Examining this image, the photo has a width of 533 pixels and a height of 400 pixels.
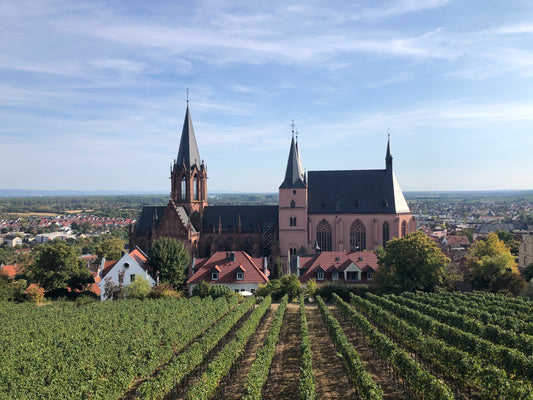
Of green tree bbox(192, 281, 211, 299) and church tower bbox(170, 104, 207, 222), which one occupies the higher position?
church tower bbox(170, 104, 207, 222)

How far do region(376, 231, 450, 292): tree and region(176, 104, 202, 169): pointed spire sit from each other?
3835 centimetres

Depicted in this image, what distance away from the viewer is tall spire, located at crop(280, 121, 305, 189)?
246ft

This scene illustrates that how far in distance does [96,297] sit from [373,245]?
4461 centimetres

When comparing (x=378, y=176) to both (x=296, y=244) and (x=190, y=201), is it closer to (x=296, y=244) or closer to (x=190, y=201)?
(x=296, y=244)

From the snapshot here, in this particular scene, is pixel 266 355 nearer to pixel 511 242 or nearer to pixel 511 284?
pixel 511 284

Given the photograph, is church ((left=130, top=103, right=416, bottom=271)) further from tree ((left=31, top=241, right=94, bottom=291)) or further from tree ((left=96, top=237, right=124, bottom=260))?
tree ((left=31, top=241, right=94, bottom=291))

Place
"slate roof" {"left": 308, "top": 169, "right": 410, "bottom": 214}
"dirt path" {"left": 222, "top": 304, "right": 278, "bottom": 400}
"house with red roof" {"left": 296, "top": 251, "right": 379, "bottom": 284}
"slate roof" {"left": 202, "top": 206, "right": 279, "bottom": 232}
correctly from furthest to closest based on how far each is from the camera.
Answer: "slate roof" {"left": 202, "top": 206, "right": 279, "bottom": 232}, "slate roof" {"left": 308, "top": 169, "right": 410, "bottom": 214}, "house with red roof" {"left": 296, "top": 251, "right": 379, "bottom": 284}, "dirt path" {"left": 222, "top": 304, "right": 278, "bottom": 400}

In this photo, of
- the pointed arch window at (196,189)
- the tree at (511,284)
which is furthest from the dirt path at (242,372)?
the pointed arch window at (196,189)

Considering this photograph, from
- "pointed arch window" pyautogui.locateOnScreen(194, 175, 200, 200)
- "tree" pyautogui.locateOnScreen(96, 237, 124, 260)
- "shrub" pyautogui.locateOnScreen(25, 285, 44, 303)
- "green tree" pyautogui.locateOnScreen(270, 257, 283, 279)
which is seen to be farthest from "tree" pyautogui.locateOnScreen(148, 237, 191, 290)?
"tree" pyautogui.locateOnScreen(96, 237, 124, 260)

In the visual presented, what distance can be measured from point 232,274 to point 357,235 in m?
26.6

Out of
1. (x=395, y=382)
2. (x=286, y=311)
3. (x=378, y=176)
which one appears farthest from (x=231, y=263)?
(x=395, y=382)

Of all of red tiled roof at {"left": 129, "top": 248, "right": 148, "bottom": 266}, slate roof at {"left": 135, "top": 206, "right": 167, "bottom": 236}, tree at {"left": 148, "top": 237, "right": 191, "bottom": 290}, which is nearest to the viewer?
tree at {"left": 148, "top": 237, "right": 191, "bottom": 290}

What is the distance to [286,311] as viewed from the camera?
160ft

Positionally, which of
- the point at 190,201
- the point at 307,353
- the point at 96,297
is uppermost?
the point at 190,201
